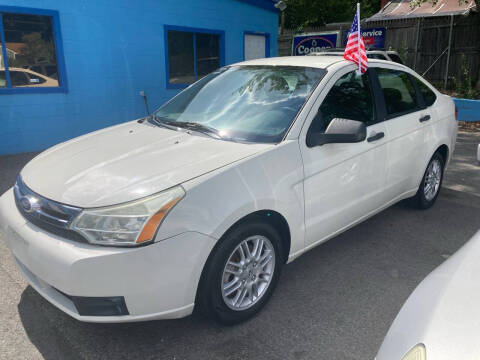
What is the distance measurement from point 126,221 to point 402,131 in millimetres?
2832

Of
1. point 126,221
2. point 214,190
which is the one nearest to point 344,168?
point 214,190

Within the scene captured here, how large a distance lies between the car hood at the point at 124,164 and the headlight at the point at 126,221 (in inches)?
2.2

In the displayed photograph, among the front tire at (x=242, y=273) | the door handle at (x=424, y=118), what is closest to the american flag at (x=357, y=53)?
the door handle at (x=424, y=118)

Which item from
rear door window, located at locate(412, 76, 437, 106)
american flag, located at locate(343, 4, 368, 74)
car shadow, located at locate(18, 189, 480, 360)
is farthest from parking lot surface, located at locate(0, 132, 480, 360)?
american flag, located at locate(343, 4, 368, 74)

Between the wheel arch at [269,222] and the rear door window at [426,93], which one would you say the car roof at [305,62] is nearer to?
the rear door window at [426,93]

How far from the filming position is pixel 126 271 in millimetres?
2256

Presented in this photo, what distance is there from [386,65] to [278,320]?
2695 mm

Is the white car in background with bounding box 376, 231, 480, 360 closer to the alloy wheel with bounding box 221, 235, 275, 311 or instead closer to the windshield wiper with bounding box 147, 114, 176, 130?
the alloy wheel with bounding box 221, 235, 275, 311

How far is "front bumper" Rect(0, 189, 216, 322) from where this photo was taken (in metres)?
2.25

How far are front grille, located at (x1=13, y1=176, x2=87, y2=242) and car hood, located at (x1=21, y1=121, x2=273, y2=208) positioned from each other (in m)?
0.04

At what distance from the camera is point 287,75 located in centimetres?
357

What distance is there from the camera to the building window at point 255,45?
36.2 ft

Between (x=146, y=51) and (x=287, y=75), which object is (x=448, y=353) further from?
(x=146, y=51)

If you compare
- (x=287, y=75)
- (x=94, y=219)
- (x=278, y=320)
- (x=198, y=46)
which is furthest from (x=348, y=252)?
(x=198, y=46)
